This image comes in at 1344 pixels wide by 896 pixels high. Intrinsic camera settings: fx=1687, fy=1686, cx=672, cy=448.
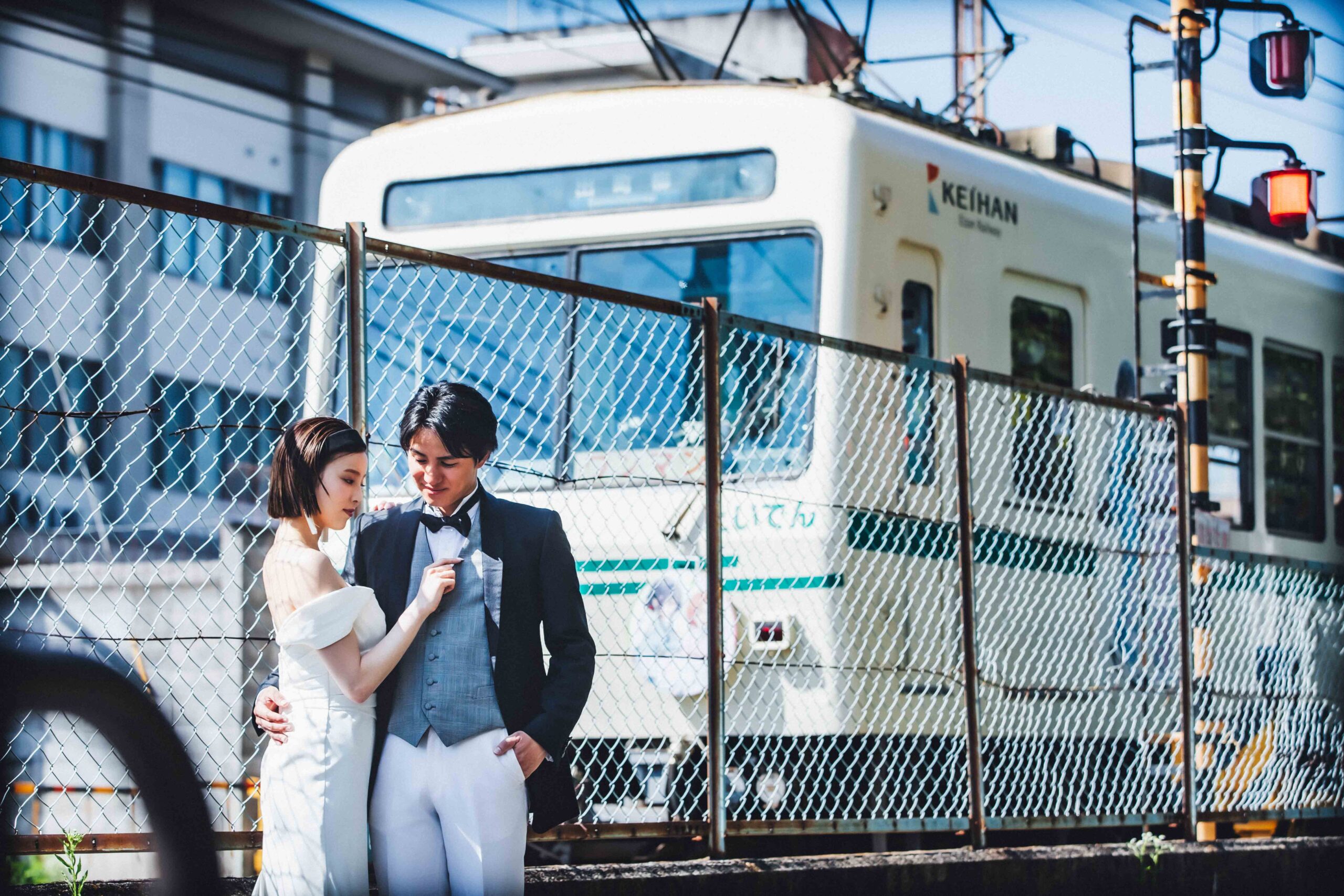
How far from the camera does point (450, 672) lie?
348 centimetres

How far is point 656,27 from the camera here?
29.6 m

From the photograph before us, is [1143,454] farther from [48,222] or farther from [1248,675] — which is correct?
[48,222]

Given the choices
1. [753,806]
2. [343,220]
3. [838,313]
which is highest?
[343,220]

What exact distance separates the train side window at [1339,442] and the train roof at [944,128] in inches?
34.1

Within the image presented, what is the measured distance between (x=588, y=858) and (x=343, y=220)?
3596mm

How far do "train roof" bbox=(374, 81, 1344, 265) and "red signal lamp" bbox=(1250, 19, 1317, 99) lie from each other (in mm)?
825

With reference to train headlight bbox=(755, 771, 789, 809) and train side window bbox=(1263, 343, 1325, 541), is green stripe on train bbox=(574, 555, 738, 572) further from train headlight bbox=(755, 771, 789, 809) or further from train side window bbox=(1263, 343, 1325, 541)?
train side window bbox=(1263, 343, 1325, 541)

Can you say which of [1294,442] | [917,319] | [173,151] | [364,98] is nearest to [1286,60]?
[1294,442]

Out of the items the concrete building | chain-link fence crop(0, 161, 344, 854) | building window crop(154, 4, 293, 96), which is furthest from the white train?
building window crop(154, 4, 293, 96)

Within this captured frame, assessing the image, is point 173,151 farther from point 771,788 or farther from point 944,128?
point 771,788

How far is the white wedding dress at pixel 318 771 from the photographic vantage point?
3.30 metres

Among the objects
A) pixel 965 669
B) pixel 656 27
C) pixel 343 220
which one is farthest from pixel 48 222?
pixel 965 669

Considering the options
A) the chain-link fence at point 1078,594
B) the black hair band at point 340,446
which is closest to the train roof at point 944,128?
the chain-link fence at point 1078,594

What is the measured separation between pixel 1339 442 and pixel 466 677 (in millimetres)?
8165
